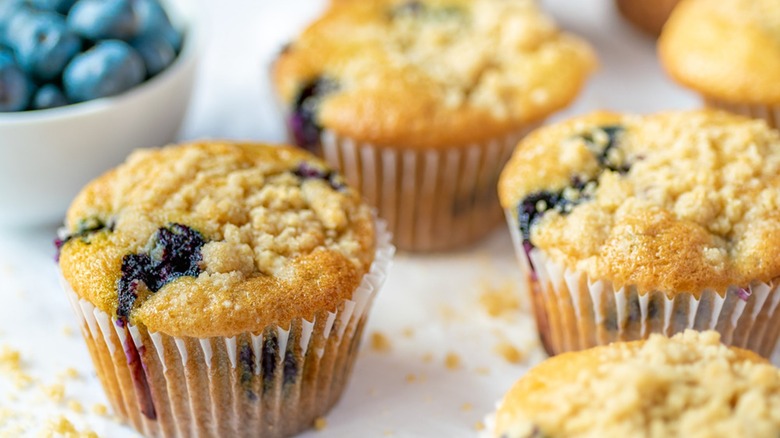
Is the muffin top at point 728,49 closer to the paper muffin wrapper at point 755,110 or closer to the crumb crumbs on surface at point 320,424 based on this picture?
the paper muffin wrapper at point 755,110

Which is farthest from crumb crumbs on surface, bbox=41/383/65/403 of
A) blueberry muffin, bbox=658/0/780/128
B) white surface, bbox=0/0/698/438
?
blueberry muffin, bbox=658/0/780/128

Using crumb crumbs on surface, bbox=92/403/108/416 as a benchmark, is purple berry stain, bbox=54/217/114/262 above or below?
above

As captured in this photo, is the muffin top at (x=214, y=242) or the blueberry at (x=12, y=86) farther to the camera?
the blueberry at (x=12, y=86)

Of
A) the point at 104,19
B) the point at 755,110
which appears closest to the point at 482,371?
the point at 755,110

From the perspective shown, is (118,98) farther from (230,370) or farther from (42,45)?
(230,370)

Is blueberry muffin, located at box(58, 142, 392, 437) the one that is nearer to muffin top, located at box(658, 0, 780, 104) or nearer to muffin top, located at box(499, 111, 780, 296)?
muffin top, located at box(499, 111, 780, 296)

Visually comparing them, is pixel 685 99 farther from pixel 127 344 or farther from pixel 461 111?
pixel 127 344

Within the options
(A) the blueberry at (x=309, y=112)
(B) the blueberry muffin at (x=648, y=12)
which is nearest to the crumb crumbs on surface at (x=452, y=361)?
(A) the blueberry at (x=309, y=112)

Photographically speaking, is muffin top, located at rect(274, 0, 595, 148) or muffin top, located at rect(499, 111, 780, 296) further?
muffin top, located at rect(274, 0, 595, 148)
